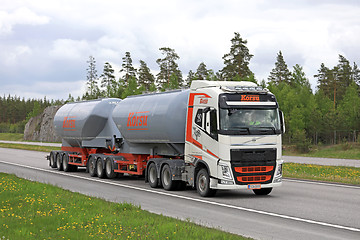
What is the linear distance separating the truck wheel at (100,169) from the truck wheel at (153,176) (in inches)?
186

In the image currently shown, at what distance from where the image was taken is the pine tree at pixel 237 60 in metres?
75.2

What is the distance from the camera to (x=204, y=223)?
11.0 metres

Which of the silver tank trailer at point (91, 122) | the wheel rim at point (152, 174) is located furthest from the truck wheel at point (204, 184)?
the silver tank trailer at point (91, 122)

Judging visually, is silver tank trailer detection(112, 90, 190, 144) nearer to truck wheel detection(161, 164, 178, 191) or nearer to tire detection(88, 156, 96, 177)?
truck wheel detection(161, 164, 178, 191)

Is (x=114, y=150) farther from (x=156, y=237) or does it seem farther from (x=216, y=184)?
(x=156, y=237)

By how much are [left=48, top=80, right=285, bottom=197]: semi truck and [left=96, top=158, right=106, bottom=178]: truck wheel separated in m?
0.28

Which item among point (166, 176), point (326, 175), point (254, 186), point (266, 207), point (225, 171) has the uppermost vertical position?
point (225, 171)

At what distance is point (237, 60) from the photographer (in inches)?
2992

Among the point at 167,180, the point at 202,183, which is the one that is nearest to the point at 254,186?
the point at 202,183

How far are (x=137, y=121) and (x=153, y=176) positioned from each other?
2319 mm

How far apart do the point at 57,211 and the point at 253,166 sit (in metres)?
6.37

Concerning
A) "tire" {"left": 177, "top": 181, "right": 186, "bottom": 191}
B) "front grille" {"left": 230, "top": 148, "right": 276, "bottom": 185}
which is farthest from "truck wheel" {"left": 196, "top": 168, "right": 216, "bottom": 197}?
"tire" {"left": 177, "top": 181, "right": 186, "bottom": 191}

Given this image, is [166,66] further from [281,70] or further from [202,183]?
[202,183]

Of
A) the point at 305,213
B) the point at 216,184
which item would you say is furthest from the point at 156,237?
the point at 216,184
